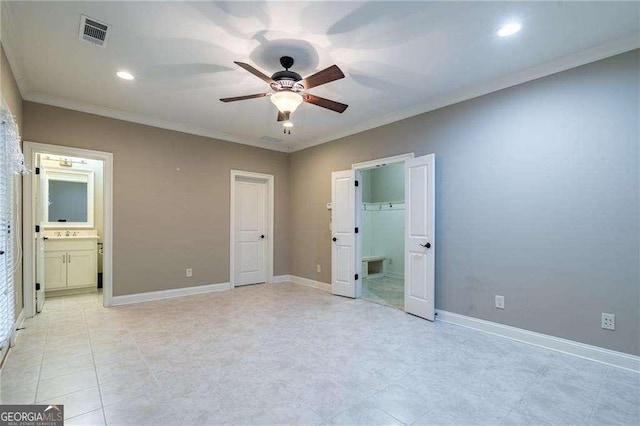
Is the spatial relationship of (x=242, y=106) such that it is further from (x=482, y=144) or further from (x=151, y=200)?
(x=482, y=144)

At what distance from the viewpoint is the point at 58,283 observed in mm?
4793

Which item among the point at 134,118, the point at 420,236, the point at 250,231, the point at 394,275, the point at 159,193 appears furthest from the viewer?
the point at 394,275

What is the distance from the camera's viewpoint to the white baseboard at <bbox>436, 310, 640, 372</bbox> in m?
2.52

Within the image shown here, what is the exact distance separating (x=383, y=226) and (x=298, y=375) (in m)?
4.83

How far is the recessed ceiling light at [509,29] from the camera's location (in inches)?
93.5

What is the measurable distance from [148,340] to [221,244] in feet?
7.85

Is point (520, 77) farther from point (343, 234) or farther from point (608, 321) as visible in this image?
point (343, 234)

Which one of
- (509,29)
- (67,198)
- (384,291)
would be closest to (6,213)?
(67,198)

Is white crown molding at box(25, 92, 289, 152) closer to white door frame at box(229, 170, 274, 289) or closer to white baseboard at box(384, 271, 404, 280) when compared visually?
white door frame at box(229, 170, 274, 289)

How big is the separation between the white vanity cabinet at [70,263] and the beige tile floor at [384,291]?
461cm

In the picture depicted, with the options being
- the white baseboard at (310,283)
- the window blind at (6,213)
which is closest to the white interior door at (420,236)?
the white baseboard at (310,283)

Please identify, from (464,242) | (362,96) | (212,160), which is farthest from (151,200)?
(464,242)

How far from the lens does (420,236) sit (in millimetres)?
3859

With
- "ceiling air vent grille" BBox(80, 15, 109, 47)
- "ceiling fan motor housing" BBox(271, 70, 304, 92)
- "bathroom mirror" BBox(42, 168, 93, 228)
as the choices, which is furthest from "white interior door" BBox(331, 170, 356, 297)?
"bathroom mirror" BBox(42, 168, 93, 228)
